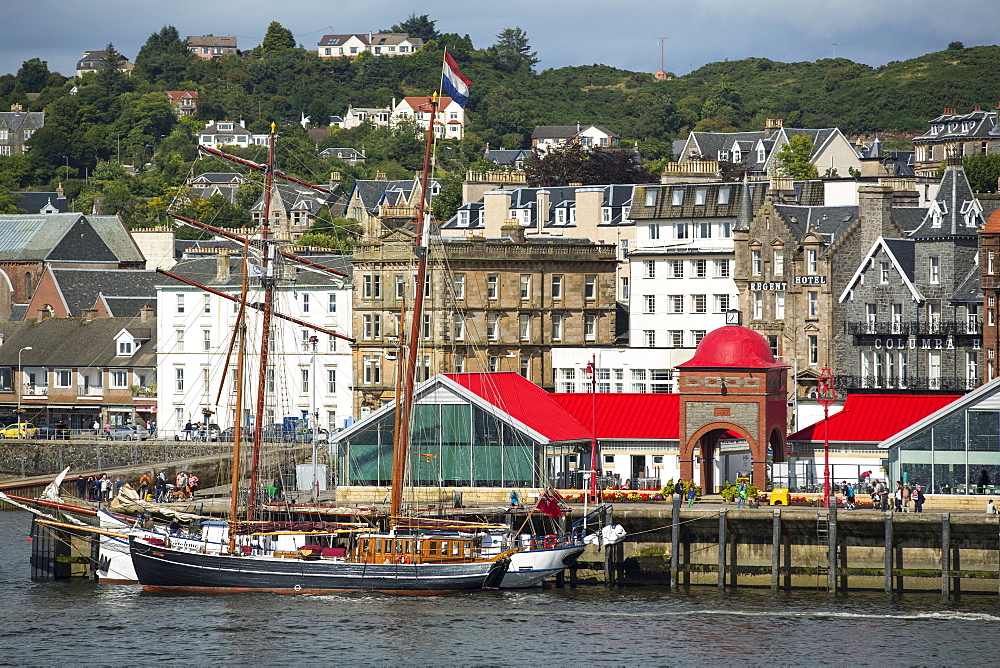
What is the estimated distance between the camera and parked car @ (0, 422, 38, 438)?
4808 inches

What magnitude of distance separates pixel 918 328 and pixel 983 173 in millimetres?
49908

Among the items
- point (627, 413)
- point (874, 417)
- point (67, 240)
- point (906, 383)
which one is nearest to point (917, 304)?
point (906, 383)

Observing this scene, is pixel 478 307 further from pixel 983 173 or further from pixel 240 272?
pixel 983 173

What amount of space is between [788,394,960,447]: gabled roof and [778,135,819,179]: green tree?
77525 millimetres

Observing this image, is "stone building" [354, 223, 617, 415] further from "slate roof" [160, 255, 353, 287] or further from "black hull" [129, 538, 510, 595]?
"black hull" [129, 538, 510, 595]

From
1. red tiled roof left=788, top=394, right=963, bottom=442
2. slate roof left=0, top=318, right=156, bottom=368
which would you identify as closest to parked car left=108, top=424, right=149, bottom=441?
slate roof left=0, top=318, right=156, bottom=368

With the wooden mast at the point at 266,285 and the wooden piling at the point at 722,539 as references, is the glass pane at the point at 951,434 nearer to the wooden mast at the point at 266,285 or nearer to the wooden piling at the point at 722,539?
the wooden piling at the point at 722,539

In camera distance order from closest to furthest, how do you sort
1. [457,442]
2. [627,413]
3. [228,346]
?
1. [457,442]
2. [627,413]
3. [228,346]

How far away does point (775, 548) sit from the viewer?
69.5 metres

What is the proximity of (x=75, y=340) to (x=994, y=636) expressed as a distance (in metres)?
89.0

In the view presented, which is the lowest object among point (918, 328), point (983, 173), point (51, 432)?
point (51, 432)

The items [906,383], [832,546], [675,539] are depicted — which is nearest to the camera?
[832,546]

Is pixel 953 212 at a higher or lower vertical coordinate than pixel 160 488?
higher

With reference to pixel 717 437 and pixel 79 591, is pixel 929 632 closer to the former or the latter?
pixel 717 437
